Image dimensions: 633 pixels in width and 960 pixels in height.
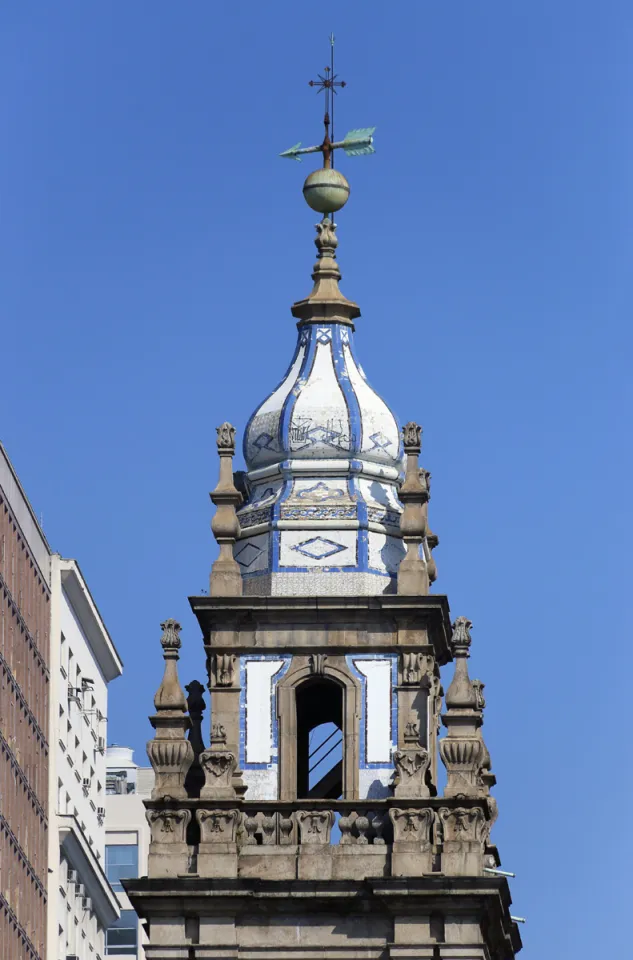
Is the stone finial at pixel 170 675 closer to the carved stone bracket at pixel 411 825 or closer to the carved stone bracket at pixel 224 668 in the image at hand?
the carved stone bracket at pixel 224 668

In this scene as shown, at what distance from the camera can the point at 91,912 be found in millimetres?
126938

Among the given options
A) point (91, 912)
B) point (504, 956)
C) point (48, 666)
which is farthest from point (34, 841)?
point (504, 956)

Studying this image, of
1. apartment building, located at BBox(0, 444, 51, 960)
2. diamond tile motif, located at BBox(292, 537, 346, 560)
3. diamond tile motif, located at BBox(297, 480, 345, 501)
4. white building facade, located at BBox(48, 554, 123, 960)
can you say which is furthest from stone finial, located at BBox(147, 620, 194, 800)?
white building facade, located at BBox(48, 554, 123, 960)

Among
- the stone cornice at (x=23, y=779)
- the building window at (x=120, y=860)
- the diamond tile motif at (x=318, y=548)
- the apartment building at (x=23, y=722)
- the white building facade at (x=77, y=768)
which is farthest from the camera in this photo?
the building window at (x=120, y=860)

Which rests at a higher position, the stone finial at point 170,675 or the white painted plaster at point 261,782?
the stone finial at point 170,675

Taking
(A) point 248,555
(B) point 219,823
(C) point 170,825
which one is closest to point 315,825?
(B) point 219,823

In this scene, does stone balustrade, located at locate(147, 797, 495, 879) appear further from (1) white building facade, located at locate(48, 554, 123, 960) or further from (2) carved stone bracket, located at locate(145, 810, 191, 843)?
(1) white building facade, located at locate(48, 554, 123, 960)

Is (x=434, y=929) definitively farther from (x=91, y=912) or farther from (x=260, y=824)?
(x=91, y=912)

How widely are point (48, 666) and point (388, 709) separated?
43756mm

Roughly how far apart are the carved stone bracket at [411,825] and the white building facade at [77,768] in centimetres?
4510

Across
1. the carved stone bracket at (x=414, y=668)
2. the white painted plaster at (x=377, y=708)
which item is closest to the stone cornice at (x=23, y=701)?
the white painted plaster at (x=377, y=708)

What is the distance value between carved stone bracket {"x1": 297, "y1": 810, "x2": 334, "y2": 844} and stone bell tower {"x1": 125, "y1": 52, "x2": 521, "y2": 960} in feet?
0.09

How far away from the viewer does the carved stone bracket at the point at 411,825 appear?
70.6 meters

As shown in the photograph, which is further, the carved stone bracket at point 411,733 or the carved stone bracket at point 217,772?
the carved stone bracket at point 411,733
